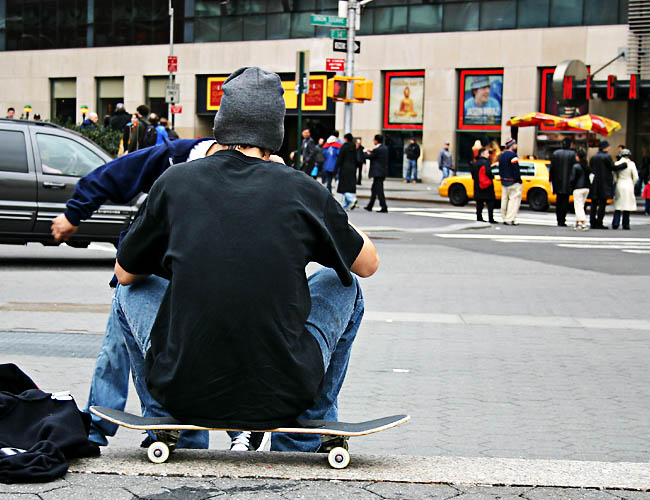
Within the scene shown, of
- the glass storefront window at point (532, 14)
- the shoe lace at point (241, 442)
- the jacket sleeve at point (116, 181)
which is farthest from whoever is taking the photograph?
the glass storefront window at point (532, 14)

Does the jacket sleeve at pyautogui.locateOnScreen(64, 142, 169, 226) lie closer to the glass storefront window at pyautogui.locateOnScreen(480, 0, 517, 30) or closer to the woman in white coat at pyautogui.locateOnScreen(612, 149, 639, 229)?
the woman in white coat at pyautogui.locateOnScreen(612, 149, 639, 229)

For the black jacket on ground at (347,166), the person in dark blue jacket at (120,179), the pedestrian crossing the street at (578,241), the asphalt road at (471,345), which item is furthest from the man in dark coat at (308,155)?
the person in dark blue jacket at (120,179)

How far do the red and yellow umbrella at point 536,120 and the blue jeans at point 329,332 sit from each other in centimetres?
2827

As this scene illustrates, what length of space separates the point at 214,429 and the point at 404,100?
3717cm

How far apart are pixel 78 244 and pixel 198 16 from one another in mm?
33630

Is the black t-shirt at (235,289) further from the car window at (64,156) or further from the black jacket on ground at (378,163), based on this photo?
the black jacket on ground at (378,163)

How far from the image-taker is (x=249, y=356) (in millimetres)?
3115

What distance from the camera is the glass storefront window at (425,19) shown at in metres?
38.6

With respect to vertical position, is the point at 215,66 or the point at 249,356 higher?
the point at 215,66

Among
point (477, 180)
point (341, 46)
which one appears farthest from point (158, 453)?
point (341, 46)

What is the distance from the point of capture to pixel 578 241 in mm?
17766

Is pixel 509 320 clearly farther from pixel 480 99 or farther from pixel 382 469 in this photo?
pixel 480 99

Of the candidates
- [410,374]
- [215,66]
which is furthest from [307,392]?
[215,66]

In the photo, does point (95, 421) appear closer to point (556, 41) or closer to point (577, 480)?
point (577, 480)
